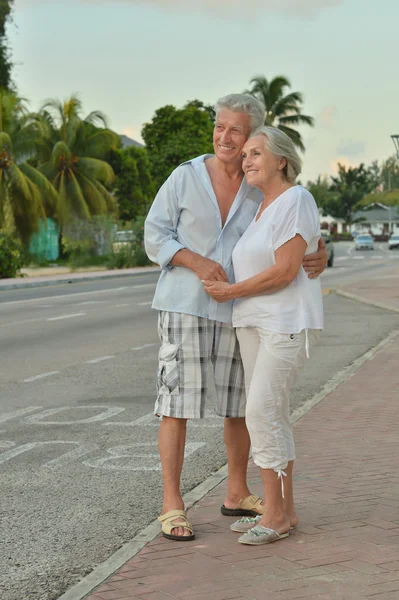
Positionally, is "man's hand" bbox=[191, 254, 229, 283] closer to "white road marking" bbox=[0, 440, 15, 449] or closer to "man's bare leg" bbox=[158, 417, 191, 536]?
"man's bare leg" bbox=[158, 417, 191, 536]

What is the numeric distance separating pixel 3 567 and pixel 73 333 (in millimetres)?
12136

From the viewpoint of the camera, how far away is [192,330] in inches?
187

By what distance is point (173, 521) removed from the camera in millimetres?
4715

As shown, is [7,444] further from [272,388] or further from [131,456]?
[272,388]

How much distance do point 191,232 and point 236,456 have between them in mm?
1112

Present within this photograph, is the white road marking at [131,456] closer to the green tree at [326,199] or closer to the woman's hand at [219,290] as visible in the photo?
the woman's hand at [219,290]

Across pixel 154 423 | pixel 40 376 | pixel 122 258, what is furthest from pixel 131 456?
pixel 122 258

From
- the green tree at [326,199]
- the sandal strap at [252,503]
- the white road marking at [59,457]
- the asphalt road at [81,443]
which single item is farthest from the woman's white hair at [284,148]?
the green tree at [326,199]

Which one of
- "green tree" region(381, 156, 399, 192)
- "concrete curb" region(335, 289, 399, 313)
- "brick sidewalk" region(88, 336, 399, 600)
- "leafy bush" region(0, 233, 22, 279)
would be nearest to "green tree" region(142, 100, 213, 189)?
"leafy bush" region(0, 233, 22, 279)

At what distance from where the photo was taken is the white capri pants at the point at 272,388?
14.7 feet

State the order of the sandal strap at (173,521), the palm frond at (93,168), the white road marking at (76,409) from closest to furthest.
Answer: the sandal strap at (173,521) < the white road marking at (76,409) < the palm frond at (93,168)

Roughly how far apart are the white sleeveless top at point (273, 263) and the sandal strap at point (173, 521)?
91 centimetres

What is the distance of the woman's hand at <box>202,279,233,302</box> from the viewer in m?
4.57

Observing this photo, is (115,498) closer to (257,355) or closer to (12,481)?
(12,481)
